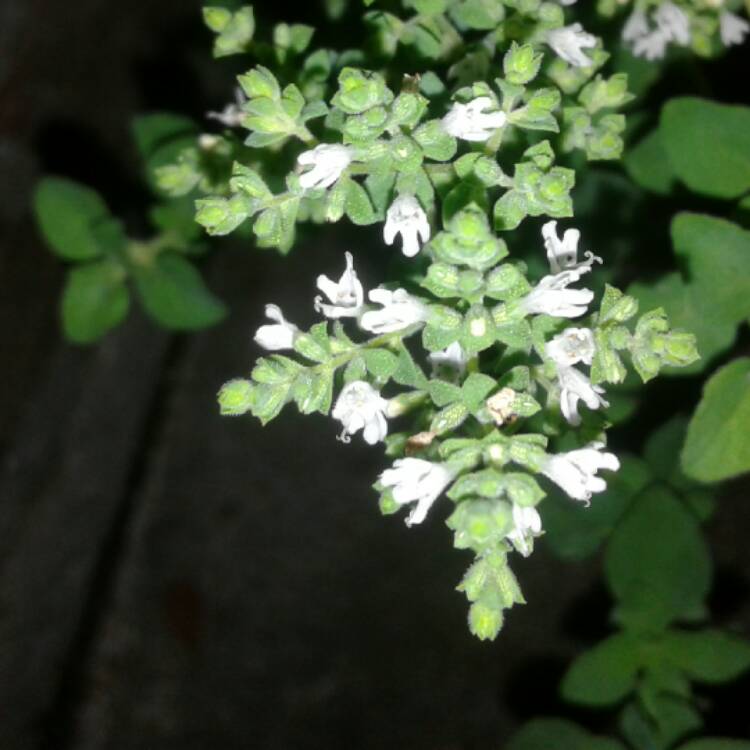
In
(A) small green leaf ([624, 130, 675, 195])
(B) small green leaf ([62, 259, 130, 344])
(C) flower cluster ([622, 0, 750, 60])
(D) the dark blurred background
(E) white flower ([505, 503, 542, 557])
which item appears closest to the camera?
(E) white flower ([505, 503, 542, 557])

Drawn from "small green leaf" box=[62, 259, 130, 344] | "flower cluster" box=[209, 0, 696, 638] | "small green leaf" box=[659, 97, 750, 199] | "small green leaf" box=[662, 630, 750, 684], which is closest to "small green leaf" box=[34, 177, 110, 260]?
"small green leaf" box=[62, 259, 130, 344]

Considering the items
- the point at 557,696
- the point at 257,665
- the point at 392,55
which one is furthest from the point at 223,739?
the point at 392,55

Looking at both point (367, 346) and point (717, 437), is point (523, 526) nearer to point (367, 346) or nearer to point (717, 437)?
point (367, 346)

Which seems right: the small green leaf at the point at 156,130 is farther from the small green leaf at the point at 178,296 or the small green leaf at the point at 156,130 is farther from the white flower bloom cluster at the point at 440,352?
the white flower bloom cluster at the point at 440,352

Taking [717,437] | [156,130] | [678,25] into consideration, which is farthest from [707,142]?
[156,130]

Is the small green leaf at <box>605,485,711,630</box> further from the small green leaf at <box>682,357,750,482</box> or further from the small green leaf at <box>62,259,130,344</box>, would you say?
the small green leaf at <box>62,259,130,344</box>

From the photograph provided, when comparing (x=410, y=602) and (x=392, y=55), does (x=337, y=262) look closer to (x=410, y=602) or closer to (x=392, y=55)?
(x=410, y=602)
